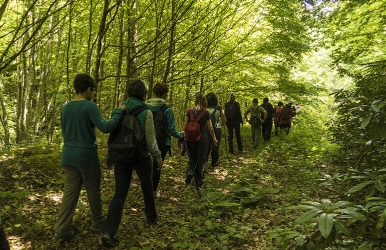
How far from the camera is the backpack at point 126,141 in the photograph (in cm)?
358

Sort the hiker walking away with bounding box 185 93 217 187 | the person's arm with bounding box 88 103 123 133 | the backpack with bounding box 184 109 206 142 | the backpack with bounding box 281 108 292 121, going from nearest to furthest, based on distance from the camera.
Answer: the person's arm with bounding box 88 103 123 133, the backpack with bounding box 184 109 206 142, the hiker walking away with bounding box 185 93 217 187, the backpack with bounding box 281 108 292 121

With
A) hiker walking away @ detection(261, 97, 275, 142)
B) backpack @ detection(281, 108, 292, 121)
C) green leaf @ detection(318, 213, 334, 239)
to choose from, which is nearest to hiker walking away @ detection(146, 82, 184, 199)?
green leaf @ detection(318, 213, 334, 239)

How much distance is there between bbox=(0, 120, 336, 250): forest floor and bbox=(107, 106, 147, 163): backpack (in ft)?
3.56

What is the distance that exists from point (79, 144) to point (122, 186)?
29.7 inches

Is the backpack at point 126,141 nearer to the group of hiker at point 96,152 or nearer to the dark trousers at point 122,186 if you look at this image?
the group of hiker at point 96,152

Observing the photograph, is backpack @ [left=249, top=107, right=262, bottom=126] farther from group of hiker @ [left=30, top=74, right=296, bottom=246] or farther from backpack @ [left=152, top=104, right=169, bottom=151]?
group of hiker @ [left=30, top=74, right=296, bottom=246]

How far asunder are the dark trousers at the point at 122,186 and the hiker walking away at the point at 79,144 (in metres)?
0.27

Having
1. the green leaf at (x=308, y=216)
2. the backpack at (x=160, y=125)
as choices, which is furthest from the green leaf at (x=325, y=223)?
the backpack at (x=160, y=125)

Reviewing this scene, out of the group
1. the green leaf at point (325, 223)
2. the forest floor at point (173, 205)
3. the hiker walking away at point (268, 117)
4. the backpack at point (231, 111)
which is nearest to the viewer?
the green leaf at point (325, 223)

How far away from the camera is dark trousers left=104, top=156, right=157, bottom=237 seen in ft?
11.7

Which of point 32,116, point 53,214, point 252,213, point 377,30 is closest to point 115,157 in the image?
point 53,214

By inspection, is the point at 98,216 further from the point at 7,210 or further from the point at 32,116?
the point at 32,116

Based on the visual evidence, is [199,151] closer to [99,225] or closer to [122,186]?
[122,186]

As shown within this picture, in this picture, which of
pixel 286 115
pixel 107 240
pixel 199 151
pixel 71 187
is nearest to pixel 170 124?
pixel 199 151
